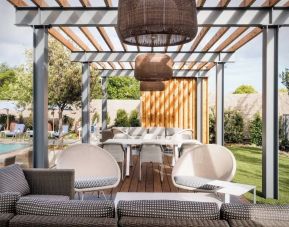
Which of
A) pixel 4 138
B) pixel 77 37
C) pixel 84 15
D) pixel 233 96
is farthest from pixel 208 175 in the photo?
pixel 4 138

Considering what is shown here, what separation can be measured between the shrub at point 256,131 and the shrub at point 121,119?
21.7 feet

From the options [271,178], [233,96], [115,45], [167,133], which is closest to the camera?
[271,178]

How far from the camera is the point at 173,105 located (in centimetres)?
1491

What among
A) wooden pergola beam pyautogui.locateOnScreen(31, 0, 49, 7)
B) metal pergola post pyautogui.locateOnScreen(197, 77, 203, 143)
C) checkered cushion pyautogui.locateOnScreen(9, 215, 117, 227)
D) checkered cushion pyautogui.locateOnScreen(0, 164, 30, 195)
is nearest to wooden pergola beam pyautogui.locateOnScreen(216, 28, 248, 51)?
wooden pergola beam pyautogui.locateOnScreen(31, 0, 49, 7)

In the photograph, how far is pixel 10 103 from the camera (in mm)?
23125

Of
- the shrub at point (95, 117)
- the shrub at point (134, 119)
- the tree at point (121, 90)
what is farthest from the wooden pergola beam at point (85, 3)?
the tree at point (121, 90)

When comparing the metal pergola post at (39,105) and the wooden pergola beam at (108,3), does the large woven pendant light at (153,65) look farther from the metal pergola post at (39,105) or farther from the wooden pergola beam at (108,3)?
the metal pergola post at (39,105)

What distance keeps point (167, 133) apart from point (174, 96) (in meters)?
2.16

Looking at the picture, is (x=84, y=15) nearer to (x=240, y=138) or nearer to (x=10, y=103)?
(x=240, y=138)

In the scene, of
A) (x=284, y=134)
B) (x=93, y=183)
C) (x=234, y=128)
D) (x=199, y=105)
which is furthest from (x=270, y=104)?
(x=234, y=128)

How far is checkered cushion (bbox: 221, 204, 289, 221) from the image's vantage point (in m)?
2.04

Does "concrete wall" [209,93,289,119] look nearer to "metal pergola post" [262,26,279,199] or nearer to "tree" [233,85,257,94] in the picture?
"metal pergola post" [262,26,279,199]

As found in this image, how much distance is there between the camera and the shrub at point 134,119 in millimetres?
19516

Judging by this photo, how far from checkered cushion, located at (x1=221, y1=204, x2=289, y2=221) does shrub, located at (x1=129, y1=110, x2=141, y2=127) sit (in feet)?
56.6
